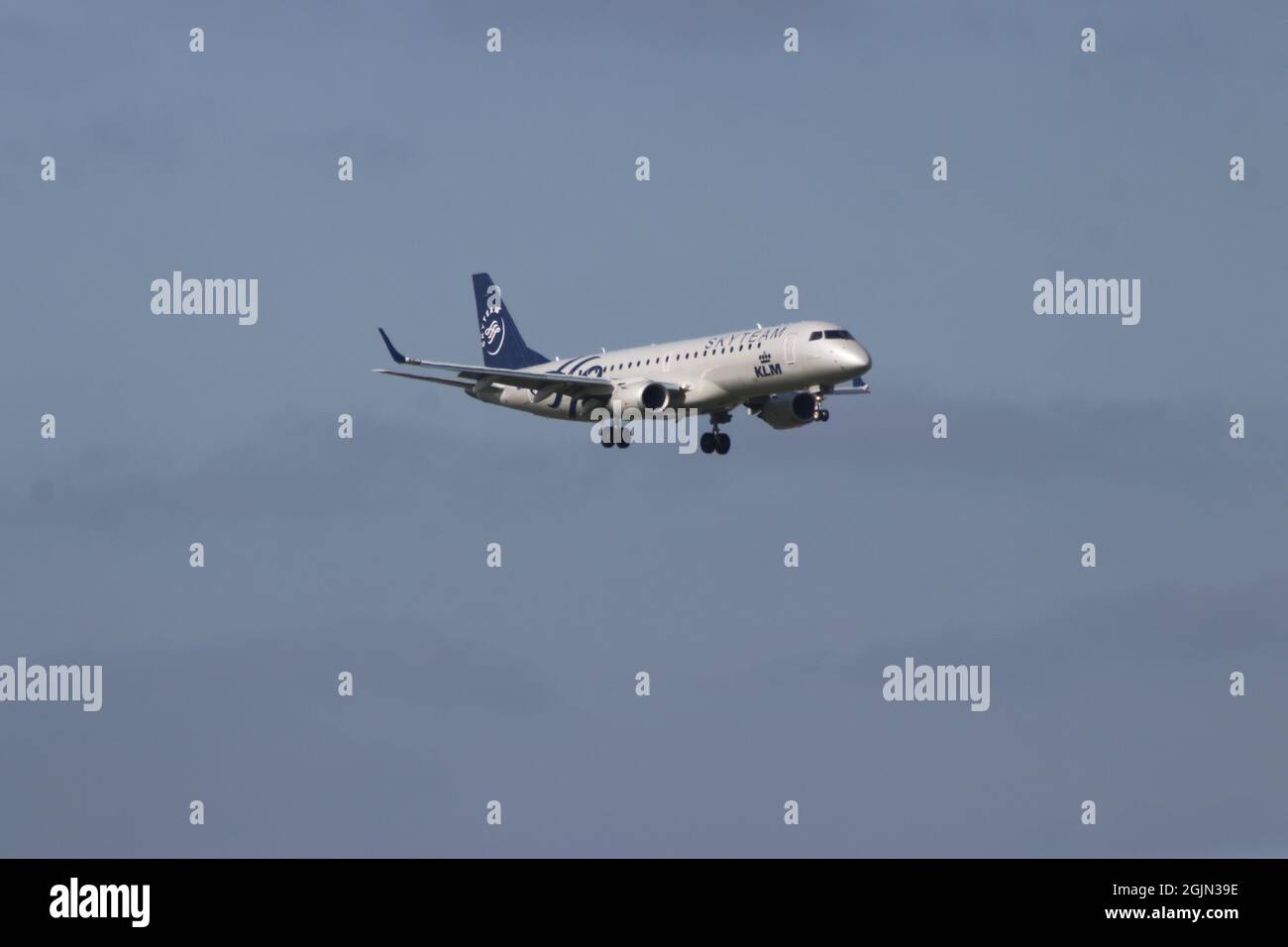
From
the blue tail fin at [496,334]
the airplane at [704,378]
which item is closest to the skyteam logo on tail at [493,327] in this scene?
the blue tail fin at [496,334]

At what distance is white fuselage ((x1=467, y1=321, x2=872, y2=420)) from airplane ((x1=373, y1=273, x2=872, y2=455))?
1.4 inches

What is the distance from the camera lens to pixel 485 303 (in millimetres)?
109438

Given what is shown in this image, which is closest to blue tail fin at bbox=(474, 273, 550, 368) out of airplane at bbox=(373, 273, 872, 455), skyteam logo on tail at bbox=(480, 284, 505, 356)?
skyteam logo on tail at bbox=(480, 284, 505, 356)

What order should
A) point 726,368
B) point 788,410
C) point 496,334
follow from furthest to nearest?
point 496,334 < point 788,410 < point 726,368

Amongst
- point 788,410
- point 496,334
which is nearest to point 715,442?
point 788,410

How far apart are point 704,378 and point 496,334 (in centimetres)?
2317

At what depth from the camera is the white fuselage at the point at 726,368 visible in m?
82.6

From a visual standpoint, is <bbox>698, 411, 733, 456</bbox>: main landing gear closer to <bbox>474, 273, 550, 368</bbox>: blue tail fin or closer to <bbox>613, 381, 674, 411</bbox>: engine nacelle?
<bbox>613, 381, 674, 411</bbox>: engine nacelle

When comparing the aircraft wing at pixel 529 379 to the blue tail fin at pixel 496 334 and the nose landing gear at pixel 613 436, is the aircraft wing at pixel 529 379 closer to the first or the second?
the nose landing gear at pixel 613 436

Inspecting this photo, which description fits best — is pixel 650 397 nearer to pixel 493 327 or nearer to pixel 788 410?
pixel 788 410

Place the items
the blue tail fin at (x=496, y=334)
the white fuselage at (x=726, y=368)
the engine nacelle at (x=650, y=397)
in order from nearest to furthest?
the white fuselage at (x=726, y=368), the engine nacelle at (x=650, y=397), the blue tail fin at (x=496, y=334)

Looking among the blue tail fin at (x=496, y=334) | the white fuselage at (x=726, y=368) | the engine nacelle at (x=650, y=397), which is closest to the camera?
the white fuselage at (x=726, y=368)

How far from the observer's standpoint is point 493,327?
108188mm

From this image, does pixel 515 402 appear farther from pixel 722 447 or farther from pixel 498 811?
pixel 498 811
